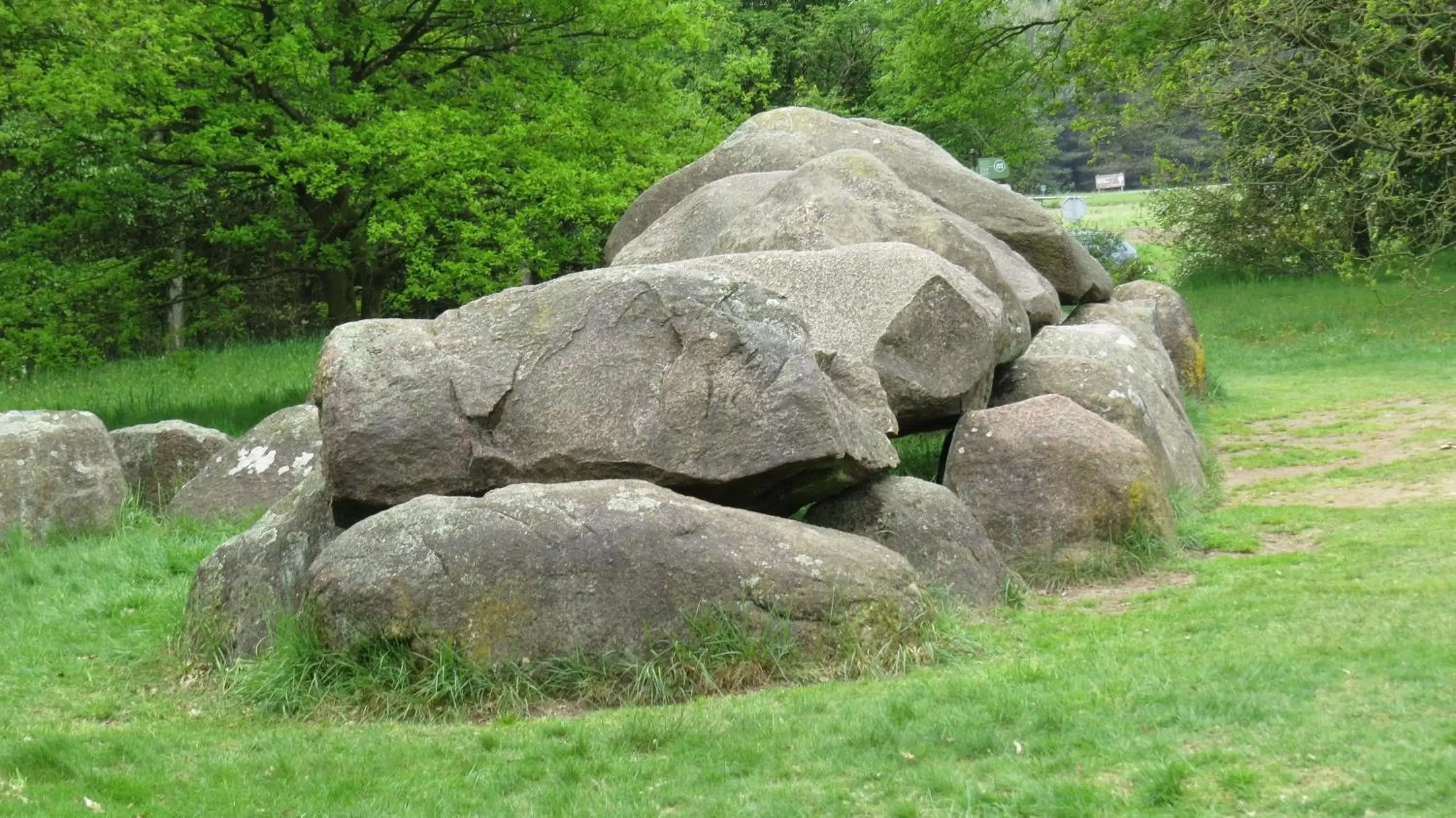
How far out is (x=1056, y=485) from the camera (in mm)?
9797

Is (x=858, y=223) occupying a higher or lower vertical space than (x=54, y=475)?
higher

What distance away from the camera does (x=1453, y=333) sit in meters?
22.2

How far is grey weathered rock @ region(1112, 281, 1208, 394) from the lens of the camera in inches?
731

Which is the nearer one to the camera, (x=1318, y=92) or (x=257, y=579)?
(x=257, y=579)

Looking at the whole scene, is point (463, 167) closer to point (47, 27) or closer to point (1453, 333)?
point (47, 27)

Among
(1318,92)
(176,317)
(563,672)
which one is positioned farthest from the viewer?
(176,317)

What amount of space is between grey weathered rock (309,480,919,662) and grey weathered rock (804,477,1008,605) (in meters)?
1.19

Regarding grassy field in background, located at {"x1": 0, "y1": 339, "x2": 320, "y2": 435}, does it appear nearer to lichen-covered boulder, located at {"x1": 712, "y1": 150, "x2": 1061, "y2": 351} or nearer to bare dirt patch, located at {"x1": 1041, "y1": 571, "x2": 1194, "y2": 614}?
lichen-covered boulder, located at {"x1": 712, "y1": 150, "x2": 1061, "y2": 351}

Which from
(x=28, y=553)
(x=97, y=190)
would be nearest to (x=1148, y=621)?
(x=28, y=553)

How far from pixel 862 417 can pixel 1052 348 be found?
418 cm

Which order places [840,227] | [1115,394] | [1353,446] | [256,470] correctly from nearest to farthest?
[1115,394] < [256,470] < [840,227] < [1353,446]

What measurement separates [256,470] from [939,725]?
7785 millimetres

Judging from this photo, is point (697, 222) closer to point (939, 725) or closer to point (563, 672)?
point (563, 672)

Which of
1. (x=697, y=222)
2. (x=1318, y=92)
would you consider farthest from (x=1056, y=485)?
(x=1318, y=92)
